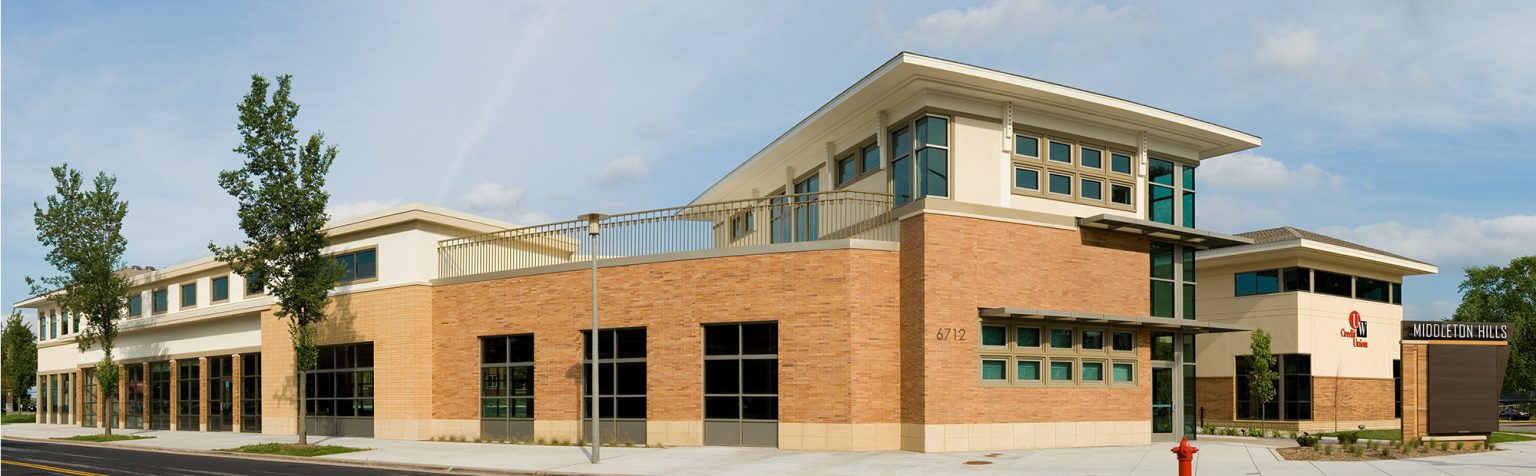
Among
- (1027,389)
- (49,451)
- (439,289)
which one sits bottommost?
(49,451)

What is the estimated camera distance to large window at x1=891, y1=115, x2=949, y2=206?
2556 centimetres

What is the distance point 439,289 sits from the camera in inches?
1252

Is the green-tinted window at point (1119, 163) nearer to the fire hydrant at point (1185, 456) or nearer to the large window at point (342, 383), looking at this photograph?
the fire hydrant at point (1185, 456)

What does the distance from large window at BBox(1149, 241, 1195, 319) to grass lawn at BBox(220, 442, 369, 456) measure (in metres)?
20.4

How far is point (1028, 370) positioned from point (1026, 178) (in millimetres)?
4611

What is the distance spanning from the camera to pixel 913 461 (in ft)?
72.4

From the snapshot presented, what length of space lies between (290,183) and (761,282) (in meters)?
13.7

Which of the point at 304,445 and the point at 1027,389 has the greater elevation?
the point at 1027,389

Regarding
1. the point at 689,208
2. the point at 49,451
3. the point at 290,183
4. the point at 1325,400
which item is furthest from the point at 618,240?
the point at 1325,400

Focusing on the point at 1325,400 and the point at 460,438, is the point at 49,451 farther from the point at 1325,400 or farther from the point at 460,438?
the point at 1325,400

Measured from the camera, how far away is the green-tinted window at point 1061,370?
85.1 feet

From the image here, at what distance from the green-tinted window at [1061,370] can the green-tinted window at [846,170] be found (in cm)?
742

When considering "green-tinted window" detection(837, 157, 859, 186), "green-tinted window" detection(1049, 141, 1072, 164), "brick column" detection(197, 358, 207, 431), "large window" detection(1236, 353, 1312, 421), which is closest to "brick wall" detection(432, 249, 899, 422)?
"green-tinted window" detection(1049, 141, 1072, 164)

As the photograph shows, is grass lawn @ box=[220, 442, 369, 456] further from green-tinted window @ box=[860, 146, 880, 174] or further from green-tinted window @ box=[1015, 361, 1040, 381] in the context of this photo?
green-tinted window @ box=[1015, 361, 1040, 381]
